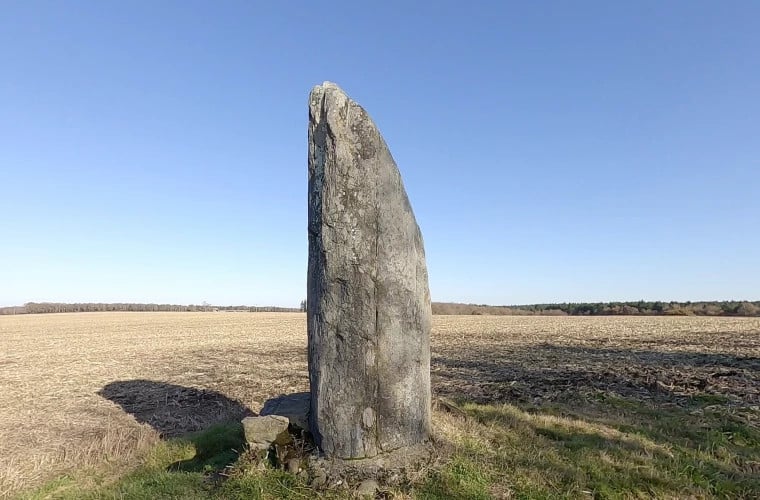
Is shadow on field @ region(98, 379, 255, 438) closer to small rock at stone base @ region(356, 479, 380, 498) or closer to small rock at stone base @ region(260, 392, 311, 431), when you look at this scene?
small rock at stone base @ region(260, 392, 311, 431)

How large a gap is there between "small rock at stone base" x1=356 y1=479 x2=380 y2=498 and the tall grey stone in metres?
Answer: 0.42

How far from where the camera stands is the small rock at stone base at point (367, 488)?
5070 millimetres

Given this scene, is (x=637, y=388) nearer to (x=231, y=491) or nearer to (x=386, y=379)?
(x=386, y=379)

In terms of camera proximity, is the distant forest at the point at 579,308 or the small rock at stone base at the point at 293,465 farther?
the distant forest at the point at 579,308

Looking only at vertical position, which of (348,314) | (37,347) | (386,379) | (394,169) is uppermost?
(394,169)

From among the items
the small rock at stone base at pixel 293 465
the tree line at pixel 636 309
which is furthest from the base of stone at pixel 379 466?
the tree line at pixel 636 309

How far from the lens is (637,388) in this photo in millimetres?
11906

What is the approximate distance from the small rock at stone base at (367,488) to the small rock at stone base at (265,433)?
124cm

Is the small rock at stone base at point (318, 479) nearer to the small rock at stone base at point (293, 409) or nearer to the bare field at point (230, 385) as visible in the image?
the small rock at stone base at point (293, 409)

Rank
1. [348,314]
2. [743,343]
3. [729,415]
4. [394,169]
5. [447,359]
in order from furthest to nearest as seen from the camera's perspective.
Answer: [743,343], [447,359], [729,415], [394,169], [348,314]

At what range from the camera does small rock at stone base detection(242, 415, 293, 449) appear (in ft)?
19.3

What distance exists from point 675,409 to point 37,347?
33.3 m

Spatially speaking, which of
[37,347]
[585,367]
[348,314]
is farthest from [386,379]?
[37,347]

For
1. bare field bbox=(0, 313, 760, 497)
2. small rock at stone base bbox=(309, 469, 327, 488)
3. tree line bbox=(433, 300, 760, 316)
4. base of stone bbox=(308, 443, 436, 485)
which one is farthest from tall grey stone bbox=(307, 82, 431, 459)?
tree line bbox=(433, 300, 760, 316)
